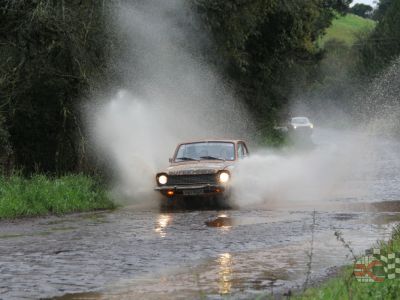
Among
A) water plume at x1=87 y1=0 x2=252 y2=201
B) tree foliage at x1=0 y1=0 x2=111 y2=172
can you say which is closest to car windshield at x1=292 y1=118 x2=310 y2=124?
water plume at x1=87 y1=0 x2=252 y2=201

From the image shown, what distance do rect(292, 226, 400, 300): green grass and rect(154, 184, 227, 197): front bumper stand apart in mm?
9535

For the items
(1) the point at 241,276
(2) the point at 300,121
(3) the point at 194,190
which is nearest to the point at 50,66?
(3) the point at 194,190

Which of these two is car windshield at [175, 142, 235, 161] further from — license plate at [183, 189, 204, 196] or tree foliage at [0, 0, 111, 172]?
tree foliage at [0, 0, 111, 172]

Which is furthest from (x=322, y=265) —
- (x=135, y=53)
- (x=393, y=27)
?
(x=393, y=27)

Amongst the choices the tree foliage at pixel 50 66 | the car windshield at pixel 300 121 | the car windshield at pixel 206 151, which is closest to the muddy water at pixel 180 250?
the car windshield at pixel 206 151

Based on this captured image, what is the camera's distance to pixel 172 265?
436 inches

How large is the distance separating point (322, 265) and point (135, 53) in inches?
597

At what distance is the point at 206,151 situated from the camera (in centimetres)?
2089

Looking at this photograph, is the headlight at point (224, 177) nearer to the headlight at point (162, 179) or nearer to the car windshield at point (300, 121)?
the headlight at point (162, 179)

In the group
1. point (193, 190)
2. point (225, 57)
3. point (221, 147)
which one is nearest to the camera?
point (193, 190)

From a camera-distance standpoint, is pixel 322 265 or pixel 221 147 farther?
pixel 221 147

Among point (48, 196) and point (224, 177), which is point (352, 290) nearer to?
point (224, 177)

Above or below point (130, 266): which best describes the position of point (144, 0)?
above

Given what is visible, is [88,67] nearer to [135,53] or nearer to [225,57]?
[135,53]
